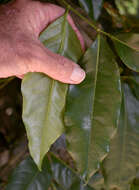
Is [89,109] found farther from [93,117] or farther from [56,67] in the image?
[56,67]

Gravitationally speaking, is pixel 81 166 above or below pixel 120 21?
below

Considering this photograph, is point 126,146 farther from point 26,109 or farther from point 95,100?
point 26,109

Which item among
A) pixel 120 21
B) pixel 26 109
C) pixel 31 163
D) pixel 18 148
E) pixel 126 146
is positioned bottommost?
pixel 18 148

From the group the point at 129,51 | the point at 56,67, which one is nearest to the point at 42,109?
the point at 56,67

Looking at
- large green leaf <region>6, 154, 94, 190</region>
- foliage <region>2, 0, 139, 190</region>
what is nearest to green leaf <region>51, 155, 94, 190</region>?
large green leaf <region>6, 154, 94, 190</region>

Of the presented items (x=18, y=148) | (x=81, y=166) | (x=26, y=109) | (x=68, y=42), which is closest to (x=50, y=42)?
(x=68, y=42)

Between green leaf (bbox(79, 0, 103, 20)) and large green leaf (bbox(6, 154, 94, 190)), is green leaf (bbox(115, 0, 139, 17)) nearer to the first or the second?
green leaf (bbox(79, 0, 103, 20))
